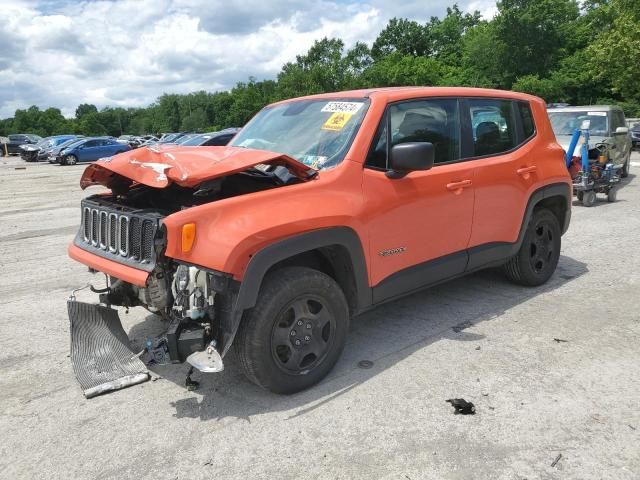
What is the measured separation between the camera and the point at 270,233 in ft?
9.99

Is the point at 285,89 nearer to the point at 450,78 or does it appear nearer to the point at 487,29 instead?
the point at 450,78

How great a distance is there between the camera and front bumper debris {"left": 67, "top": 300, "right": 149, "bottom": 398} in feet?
11.7

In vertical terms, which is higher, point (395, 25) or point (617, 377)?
point (395, 25)

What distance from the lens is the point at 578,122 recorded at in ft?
39.2

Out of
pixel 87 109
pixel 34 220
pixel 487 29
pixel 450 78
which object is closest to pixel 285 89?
pixel 450 78

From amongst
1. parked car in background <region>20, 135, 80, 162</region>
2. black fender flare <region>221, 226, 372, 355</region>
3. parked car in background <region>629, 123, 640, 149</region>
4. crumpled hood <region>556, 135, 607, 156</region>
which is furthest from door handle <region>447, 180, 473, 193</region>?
parked car in background <region>20, 135, 80, 162</region>

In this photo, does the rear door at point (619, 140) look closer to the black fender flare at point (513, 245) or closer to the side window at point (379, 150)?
the black fender flare at point (513, 245)

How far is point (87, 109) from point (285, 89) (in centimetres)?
10152

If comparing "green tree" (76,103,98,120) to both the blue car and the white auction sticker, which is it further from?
the white auction sticker

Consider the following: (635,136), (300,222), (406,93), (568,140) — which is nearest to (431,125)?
(406,93)

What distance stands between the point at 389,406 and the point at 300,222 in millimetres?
1256

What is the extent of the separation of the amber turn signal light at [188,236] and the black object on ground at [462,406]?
6.08ft

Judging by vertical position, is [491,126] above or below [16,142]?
below

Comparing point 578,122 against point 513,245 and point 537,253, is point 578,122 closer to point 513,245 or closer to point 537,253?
point 537,253
